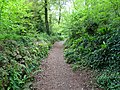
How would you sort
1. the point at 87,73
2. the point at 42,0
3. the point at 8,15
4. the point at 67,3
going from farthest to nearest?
the point at 67,3 < the point at 42,0 < the point at 8,15 < the point at 87,73

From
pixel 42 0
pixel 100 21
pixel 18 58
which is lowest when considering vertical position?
pixel 18 58

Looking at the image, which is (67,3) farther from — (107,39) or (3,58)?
(3,58)

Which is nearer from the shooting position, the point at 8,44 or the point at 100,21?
the point at 8,44

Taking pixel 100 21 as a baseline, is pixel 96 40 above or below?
below

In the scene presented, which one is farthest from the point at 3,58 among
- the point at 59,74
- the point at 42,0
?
the point at 42,0

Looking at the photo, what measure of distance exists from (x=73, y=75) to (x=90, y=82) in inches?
57.4

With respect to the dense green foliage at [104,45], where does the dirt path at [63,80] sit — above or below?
below

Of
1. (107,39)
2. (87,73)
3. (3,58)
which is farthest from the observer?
(107,39)

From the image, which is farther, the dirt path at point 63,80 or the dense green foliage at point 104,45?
the dirt path at point 63,80

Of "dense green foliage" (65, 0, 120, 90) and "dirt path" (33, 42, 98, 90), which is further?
"dirt path" (33, 42, 98, 90)

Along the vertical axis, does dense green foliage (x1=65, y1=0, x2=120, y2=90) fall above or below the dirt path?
above

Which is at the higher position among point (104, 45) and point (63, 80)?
point (104, 45)

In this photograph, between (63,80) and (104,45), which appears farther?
(104,45)

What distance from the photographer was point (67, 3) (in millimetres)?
30984
